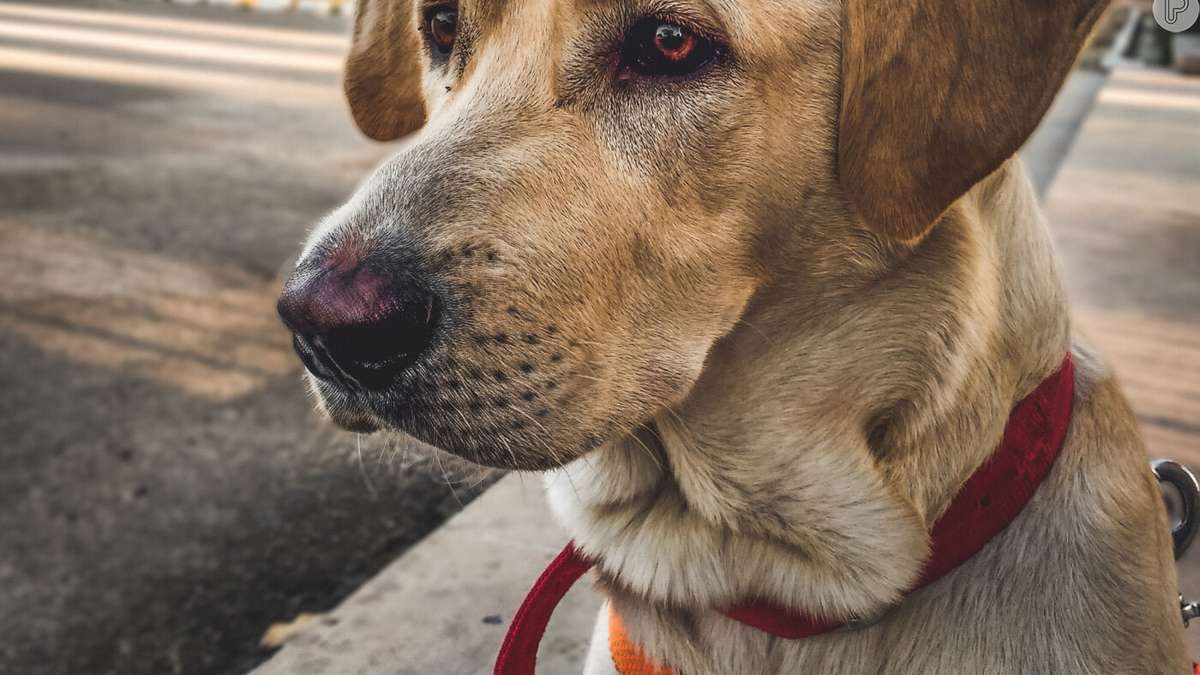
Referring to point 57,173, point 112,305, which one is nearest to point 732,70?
point 112,305

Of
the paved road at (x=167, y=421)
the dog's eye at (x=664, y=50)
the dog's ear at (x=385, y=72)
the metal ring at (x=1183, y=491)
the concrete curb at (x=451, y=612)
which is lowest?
the paved road at (x=167, y=421)

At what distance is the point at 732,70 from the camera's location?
64.0 inches

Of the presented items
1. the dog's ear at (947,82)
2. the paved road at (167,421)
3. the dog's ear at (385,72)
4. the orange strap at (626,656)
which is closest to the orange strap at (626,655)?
the orange strap at (626,656)

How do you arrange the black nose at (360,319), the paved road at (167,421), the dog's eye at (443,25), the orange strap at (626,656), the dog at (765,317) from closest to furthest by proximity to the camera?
the black nose at (360,319) → the dog at (765,317) → the orange strap at (626,656) → the dog's eye at (443,25) → the paved road at (167,421)

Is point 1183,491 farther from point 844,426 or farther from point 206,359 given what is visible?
point 206,359

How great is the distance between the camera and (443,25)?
6.62 feet

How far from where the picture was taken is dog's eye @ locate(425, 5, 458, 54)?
200cm

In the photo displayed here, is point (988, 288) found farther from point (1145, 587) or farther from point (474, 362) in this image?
point (474, 362)

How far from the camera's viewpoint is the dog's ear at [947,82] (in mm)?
1519

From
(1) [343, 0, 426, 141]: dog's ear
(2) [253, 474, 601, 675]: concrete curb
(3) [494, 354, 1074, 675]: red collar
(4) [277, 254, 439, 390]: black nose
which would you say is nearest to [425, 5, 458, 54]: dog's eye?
(1) [343, 0, 426, 141]: dog's ear

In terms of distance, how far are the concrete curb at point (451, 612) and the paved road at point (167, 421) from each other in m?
0.19

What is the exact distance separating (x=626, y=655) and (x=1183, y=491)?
42.3 inches

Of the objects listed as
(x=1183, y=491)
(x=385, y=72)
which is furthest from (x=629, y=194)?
(x=1183, y=491)

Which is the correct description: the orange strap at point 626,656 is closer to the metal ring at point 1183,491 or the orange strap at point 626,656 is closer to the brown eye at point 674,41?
the metal ring at point 1183,491
